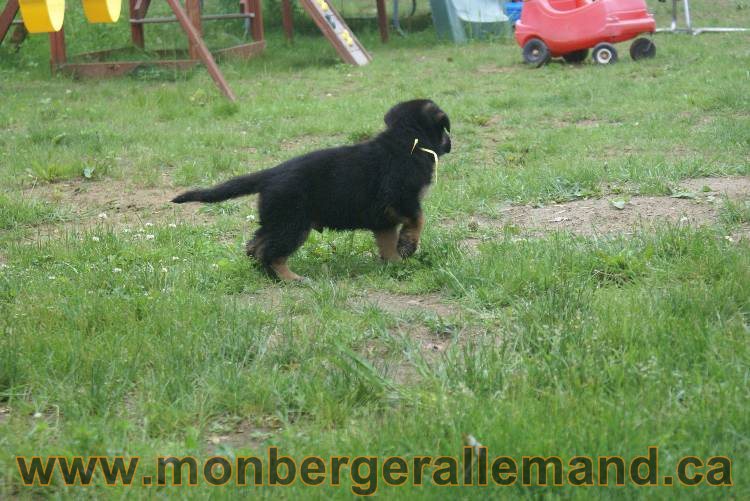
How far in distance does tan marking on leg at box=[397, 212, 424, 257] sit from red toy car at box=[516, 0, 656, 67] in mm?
8656

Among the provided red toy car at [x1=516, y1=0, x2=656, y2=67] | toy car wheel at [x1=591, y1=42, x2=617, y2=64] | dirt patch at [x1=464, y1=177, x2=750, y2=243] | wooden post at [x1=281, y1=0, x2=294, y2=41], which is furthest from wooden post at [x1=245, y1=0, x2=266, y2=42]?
dirt patch at [x1=464, y1=177, x2=750, y2=243]

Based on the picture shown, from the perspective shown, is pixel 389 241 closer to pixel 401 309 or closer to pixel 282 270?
pixel 282 270

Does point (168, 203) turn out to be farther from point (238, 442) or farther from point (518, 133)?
point (238, 442)

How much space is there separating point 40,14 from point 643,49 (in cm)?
863

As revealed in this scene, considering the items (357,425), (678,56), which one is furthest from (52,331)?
(678,56)

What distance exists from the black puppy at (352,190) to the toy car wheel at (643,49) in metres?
8.64

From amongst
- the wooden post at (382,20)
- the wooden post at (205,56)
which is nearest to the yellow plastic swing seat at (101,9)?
the wooden post at (205,56)

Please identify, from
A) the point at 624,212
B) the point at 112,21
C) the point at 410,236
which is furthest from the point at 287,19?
the point at 410,236

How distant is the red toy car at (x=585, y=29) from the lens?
1298cm

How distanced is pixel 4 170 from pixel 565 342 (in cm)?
633

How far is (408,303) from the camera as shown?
15.1 feet

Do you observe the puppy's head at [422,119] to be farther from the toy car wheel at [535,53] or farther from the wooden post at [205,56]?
the toy car wheel at [535,53]

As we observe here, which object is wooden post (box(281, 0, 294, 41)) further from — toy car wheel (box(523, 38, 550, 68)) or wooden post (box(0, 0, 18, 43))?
wooden post (box(0, 0, 18, 43))

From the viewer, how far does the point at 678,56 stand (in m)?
13.2
